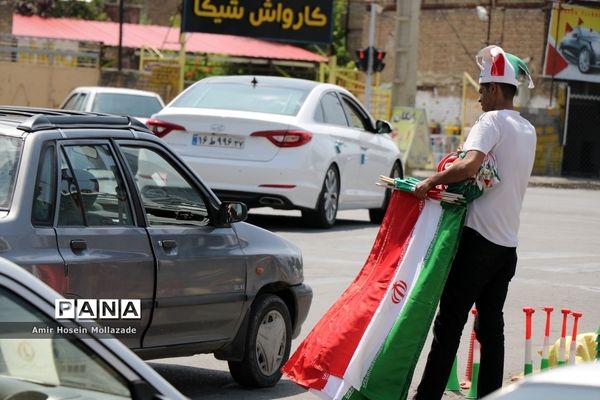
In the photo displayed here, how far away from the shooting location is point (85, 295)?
6379 millimetres

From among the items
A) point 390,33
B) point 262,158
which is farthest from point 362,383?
point 390,33

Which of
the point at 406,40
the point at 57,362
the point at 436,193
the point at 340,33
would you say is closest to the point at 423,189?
the point at 436,193

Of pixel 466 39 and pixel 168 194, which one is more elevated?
pixel 466 39

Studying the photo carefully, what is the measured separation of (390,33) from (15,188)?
40.0 meters

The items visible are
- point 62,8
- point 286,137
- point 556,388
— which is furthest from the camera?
point 62,8

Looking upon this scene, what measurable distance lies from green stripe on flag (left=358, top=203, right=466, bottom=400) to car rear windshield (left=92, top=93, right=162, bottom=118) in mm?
17410

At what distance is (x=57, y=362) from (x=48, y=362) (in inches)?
1.0

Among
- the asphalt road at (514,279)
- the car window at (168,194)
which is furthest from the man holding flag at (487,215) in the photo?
the car window at (168,194)

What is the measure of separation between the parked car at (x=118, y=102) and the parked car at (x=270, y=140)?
7.78m

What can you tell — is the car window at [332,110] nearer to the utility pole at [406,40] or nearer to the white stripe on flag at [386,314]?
the white stripe on flag at [386,314]

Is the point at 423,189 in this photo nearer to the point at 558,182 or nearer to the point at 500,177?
the point at 500,177

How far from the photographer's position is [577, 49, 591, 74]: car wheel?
38469mm

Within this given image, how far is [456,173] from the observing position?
21.9 feet

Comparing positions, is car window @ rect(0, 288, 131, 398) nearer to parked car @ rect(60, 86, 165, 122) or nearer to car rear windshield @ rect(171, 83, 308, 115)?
car rear windshield @ rect(171, 83, 308, 115)
